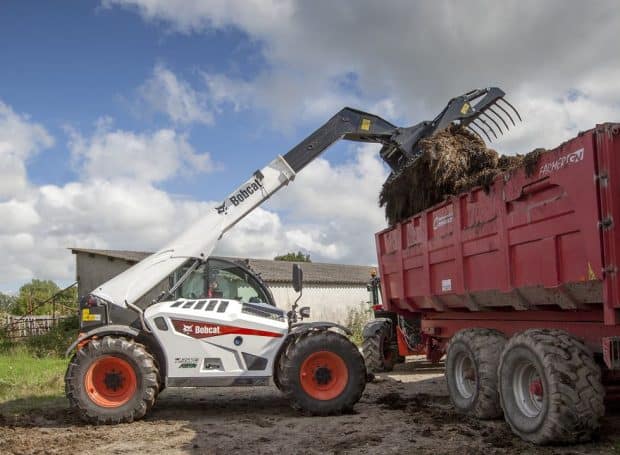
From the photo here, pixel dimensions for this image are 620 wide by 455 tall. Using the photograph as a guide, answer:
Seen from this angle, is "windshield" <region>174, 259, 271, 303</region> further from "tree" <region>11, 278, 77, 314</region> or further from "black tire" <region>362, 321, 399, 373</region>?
"tree" <region>11, 278, 77, 314</region>

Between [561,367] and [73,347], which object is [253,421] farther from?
[561,367]

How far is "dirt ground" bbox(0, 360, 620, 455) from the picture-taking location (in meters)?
6.16

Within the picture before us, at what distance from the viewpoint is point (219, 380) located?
26.1ft

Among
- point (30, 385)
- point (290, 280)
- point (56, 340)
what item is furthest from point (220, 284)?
point (290, 280)

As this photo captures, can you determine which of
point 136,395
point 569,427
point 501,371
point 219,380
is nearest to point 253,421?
point 219,380

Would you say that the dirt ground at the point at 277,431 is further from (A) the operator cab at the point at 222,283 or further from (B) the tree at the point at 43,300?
(B) the tree at the point at 43,300

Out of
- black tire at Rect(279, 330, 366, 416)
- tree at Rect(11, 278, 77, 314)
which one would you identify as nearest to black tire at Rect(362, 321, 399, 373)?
black tire at Rect(279, 330, 366, 416)

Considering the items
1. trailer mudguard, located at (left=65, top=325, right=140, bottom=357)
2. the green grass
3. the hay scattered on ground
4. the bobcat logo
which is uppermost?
the hay scattered on ground

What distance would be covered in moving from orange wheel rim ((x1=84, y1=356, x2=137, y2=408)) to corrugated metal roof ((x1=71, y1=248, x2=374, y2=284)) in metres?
16.1

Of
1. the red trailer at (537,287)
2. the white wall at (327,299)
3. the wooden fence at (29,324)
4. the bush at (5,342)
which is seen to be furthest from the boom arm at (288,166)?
the wooden fence at (29,324)

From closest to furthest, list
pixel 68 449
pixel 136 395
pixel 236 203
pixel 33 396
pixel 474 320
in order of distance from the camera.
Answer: pixel 68 449
pixel 136 395
pixel 474 320
pixel 236 203
pixel 33 396

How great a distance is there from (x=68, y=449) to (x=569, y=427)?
476 centimetres

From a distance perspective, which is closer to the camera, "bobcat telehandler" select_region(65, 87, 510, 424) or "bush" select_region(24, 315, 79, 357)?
"bobcat telehandler" select_region(65, 87, 510, 424)

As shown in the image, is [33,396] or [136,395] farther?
[33,396]
